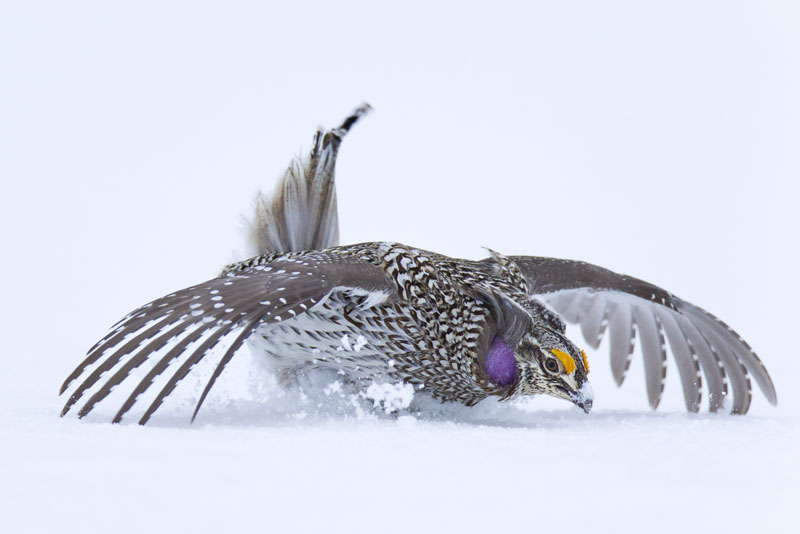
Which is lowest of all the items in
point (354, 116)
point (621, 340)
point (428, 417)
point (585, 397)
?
point (428, 417)

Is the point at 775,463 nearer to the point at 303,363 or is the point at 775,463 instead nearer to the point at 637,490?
the point at 637,490

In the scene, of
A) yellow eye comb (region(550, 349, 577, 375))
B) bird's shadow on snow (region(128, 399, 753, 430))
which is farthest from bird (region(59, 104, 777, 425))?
bird's shadow on snow (region(128, 399, 753, 430))

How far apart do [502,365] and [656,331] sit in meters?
2.25

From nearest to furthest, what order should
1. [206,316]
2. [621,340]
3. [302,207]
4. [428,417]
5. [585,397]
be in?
[206,316], [585,397], [428,417], [302,207], [621,340]

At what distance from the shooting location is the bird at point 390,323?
466 cm

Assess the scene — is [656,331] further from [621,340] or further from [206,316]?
[206,316]

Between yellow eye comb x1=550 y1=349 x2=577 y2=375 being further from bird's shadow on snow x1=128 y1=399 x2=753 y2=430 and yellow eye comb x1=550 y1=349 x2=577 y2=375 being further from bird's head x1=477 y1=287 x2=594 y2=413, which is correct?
bird's shadow on snow x1=128 y1=399 x2=753 y2=430

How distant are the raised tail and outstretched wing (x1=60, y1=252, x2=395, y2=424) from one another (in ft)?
6.03

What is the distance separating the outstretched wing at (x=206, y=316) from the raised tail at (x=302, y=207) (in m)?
1.84

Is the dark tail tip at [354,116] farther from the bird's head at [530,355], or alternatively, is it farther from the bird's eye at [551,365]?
the bird's eye at [551,365]

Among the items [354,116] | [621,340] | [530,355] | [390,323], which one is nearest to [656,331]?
[621,340]

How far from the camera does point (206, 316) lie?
4.64 metres

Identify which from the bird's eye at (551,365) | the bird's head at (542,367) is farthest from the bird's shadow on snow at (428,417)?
the bird's eye at (551,365)

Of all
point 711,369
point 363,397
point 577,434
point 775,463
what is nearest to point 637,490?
point 775,463
